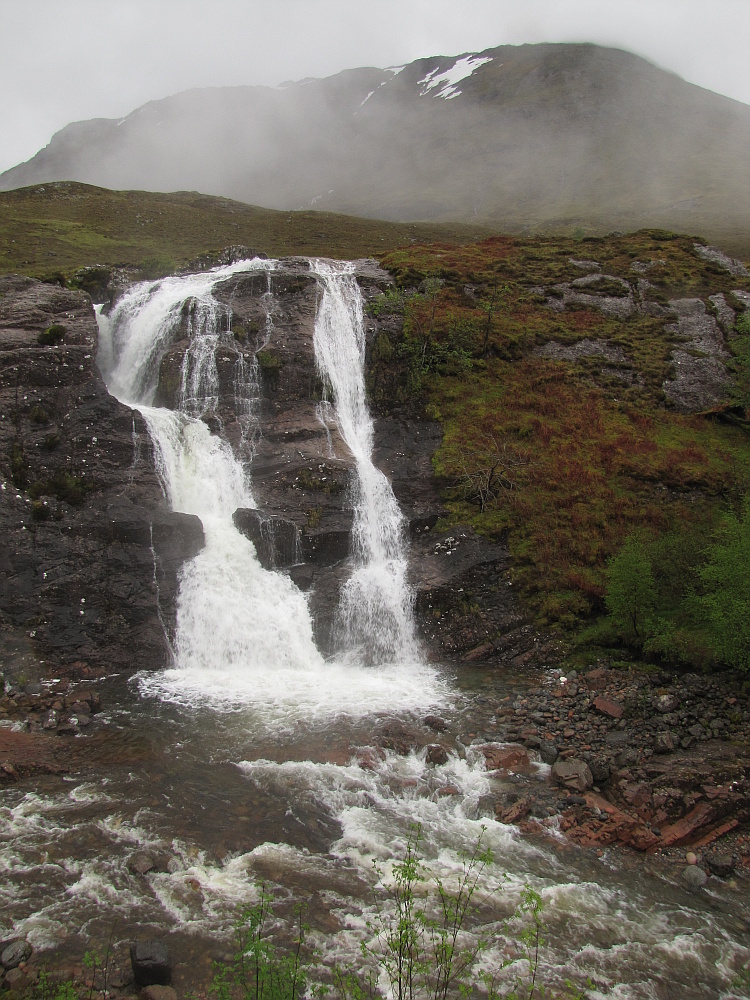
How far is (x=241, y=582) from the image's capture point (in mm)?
23516

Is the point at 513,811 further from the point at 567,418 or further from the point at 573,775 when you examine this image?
the point at 567,418

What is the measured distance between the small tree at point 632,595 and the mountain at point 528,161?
74473mm

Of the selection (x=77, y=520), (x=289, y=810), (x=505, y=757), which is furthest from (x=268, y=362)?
(x=289, y=810)

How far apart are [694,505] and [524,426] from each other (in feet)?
29.9

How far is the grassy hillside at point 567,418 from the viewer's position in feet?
80.7

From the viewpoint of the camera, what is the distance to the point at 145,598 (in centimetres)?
2209

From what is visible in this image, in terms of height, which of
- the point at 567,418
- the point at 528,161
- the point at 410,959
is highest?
the point at 528,161

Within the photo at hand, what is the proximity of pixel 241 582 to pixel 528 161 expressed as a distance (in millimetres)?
152546

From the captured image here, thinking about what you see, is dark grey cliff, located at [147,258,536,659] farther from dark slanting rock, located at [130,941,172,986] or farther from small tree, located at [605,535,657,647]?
dark slanting rock, located at [130,941,172,986]

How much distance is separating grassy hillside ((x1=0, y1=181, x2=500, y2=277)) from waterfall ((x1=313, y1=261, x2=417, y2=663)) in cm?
1567

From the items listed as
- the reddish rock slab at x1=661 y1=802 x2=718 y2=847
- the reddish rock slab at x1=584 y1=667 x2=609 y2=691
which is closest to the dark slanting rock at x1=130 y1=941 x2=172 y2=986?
the reddish rock slab at x1=661 y1=802 x2=718 y2=847


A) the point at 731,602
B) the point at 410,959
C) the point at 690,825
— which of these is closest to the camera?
the point at 410,959

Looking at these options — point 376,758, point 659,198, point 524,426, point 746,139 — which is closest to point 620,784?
point 376,758

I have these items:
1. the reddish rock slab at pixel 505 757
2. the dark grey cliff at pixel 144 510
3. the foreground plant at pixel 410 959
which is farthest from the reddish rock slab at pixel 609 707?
the foreground plant at pixel 410 959
